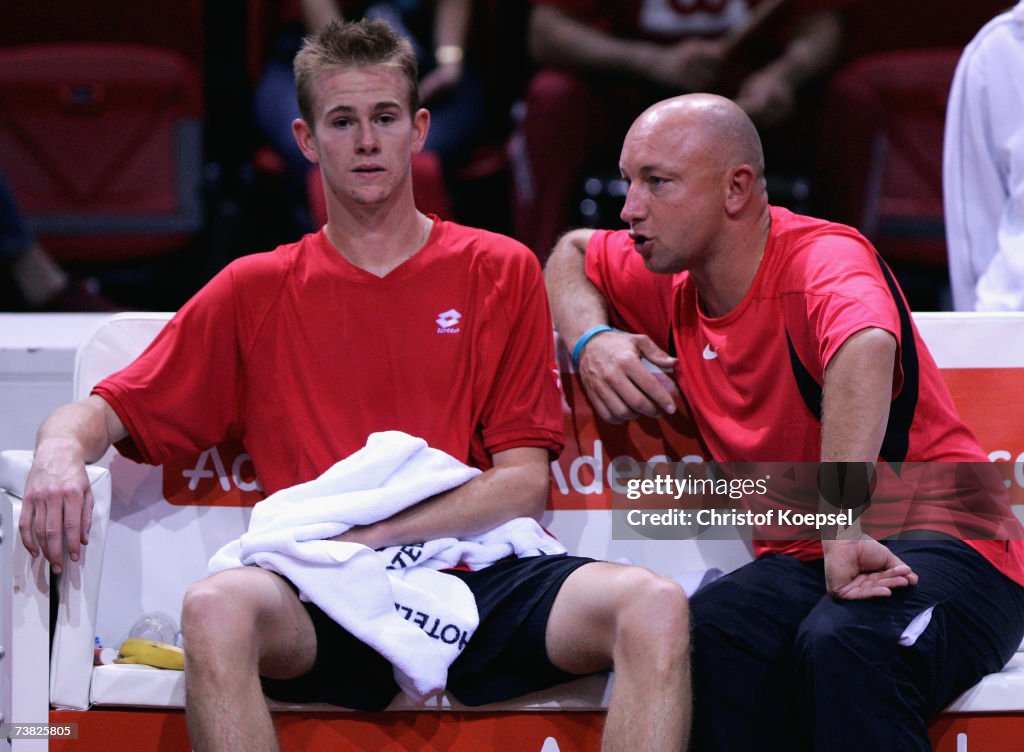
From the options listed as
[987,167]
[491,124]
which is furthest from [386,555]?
[491,124]

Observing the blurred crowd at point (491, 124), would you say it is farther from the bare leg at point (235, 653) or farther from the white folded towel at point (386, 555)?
the bare leg at point (235, 653)

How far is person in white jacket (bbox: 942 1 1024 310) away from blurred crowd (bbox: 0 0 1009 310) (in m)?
0.77

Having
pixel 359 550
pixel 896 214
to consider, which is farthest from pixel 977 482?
pixel 896 214

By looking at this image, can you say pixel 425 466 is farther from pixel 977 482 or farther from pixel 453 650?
pixel 977 482

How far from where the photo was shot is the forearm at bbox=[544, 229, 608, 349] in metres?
2.63

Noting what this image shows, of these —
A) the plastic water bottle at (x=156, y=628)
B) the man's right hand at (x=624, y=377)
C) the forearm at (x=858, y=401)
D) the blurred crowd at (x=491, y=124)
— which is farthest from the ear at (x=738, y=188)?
the blurred crowd at (x=491, y=124)

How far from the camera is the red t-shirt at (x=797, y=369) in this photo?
231 centimetres

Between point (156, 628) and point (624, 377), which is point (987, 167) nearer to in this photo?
point (624, 377)

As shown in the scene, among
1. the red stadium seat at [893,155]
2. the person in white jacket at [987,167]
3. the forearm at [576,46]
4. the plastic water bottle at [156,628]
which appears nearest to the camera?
the plastic water bottle at [156,628]

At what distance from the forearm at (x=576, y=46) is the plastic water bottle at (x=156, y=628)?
88.1 inches

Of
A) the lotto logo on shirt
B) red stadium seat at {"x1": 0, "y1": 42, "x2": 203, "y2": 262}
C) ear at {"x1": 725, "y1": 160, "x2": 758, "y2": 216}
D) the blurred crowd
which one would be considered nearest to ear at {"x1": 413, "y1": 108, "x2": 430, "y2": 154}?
the lotto logo on shirt

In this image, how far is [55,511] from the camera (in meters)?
2.20

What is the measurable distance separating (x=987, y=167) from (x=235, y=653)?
2256 millimetres

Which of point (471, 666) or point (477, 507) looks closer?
point (471, 666)
